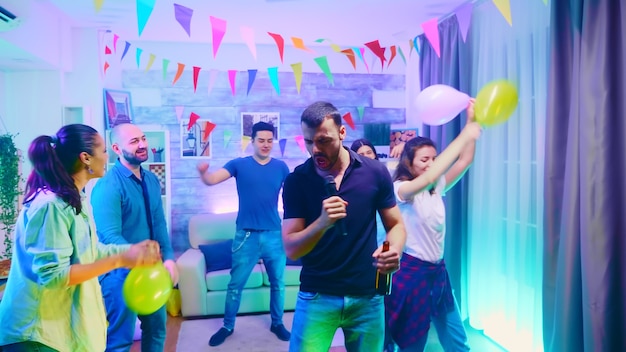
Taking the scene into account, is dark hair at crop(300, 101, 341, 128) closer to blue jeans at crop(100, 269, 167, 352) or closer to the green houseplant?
blue jeans at crop(100, 269, 167, 352)

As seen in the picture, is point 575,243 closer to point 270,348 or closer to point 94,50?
point 270,348

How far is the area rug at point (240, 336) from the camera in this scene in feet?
10.1

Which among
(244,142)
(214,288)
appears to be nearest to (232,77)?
(244,142)

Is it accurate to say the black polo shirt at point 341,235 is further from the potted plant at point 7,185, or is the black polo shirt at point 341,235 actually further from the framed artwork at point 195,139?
the framed artwork at point 195,139

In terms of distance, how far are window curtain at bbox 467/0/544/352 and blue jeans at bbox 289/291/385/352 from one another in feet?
5.18

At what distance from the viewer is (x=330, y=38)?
4.23 m

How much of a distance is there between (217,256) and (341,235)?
2.53 metres

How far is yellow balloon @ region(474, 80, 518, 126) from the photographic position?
1.91 meters

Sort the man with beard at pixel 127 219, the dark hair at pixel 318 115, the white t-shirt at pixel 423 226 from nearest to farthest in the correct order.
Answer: the dark hair at pixel 318 115 → the man with beard at pixel 127 219 → the white t-shirt at pixel 423 226

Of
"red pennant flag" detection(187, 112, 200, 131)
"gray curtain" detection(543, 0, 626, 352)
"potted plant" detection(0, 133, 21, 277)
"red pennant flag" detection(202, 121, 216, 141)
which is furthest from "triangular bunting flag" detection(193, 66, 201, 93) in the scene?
"gray curtain" detection(543, 0, 626, 352)

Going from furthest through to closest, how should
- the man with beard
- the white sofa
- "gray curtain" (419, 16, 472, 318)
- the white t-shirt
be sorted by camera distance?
the white sofa → "gray curtain" (419, 16, 472, 318) → the white t-shirt → the man with beard

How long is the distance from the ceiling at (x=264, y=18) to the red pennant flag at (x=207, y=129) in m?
0.80

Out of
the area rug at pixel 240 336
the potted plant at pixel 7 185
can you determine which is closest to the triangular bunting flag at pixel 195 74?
the potted plant at pixel 7 185

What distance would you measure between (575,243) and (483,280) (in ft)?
3.87
